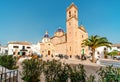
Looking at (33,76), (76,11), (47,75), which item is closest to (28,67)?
(33,76)

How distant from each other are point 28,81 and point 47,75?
171 cm

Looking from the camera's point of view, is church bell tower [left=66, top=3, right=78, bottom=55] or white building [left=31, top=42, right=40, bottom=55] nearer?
church bell tower [left=66, top=3, right=78, bottom=55]

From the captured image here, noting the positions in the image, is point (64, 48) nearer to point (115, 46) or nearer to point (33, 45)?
point (33, 45)

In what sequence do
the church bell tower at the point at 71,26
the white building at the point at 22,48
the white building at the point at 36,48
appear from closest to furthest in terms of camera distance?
the church bell tower at the point at 71,26
the white building at the point at 22,48
the white building at the point at 36,48

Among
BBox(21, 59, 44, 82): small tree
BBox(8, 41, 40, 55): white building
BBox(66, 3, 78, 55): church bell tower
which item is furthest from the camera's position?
BBox(8, 41, 40, 55): white building

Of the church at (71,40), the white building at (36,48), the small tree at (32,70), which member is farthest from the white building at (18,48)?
the small tree at (32,70)

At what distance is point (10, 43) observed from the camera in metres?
54.9

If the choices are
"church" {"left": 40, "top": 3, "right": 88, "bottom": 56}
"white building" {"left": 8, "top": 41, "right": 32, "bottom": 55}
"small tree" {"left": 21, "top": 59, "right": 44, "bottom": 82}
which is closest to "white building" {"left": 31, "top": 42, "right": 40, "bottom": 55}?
"white building" {"left": 8, "top": 41, "right": 32, "bottom": 55}

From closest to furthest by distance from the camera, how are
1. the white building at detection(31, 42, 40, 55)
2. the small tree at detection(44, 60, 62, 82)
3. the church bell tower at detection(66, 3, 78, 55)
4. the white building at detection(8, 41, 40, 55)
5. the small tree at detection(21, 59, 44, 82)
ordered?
the small tree at detection(44, 60, 62, 82) → the small tree at detection(21, 59, 44, 82) → the church bell tower at detection(66, 3, 78, 55) → the white building at detection(8, 41, 40, 55) → the white building at detection(31, 42, 40, 55)

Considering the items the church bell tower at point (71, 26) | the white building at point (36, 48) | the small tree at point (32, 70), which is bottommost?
the small tree at point (32, 70)

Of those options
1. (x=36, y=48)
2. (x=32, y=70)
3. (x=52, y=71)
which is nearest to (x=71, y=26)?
(x=36, y=48)

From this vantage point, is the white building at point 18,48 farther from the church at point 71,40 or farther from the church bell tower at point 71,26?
the church bell tower at point 71,26

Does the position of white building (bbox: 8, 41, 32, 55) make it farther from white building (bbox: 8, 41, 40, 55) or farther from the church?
the church

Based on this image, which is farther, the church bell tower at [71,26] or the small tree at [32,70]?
the church bell tower at [71,26]
